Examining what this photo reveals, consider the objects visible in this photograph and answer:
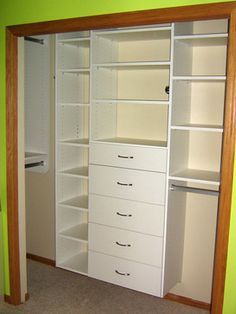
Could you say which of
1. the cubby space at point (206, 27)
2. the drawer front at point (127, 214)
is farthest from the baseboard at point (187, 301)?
the cubby space at point (206, 27)

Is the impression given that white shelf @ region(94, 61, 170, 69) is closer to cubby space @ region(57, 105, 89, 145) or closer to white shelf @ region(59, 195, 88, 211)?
cubby space @ region(57, 105, 89, 145)

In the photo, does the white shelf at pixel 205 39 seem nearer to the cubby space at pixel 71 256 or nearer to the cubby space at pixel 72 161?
the cubby space at pixel 72 161

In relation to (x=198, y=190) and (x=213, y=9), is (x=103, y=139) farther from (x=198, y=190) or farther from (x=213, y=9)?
(x=213, y=9)

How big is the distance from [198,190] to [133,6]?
51.8 inches

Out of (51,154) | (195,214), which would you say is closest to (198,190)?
(195,214)

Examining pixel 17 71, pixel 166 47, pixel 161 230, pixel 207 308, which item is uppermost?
pixel 166 47

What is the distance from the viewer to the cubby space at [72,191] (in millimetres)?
3348

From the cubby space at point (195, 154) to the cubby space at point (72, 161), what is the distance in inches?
33.1

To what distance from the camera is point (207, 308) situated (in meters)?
3.01

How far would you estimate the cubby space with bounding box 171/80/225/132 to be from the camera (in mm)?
2768

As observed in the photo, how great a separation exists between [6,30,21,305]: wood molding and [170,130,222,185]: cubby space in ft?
3.73

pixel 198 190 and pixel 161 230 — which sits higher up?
pixel 198 190

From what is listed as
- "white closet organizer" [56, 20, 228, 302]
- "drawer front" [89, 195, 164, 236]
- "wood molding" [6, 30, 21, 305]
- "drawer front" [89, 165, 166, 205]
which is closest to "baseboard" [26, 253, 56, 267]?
"white closet organizer" [56, 20, 228, 302]

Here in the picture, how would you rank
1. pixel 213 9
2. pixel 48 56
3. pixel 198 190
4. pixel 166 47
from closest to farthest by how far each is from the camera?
pixel 213 9
pixel 198 190
pixel 166 47
pixel 48 56
